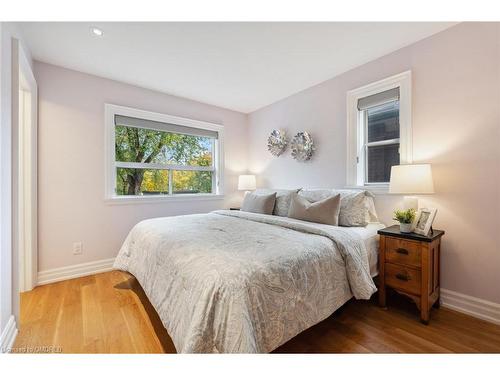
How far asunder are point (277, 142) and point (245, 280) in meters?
2.76

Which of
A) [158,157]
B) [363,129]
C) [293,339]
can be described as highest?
[363,129]

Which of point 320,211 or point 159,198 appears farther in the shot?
point 159,198

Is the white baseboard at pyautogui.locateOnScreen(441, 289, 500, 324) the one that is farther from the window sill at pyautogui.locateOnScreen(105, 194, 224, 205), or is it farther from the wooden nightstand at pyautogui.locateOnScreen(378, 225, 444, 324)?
the window sill at pyautogui.locateOnScreen(105, 194, 224, 205)

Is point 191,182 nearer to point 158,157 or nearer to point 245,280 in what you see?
point 158,157

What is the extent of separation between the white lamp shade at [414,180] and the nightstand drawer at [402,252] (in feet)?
1.37

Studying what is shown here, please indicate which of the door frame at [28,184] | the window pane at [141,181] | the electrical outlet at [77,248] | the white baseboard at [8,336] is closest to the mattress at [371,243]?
the white baseboard at [8,336]

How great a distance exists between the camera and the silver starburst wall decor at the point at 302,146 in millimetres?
3041

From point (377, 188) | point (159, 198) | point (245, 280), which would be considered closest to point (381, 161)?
point (377, 188)

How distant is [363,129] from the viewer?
2609 mm

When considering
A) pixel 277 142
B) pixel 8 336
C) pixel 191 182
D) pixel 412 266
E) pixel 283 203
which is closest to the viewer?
pixel 8 336

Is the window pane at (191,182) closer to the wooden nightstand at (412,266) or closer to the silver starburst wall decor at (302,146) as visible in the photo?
A: the silver starburst wall decor at (302,146)

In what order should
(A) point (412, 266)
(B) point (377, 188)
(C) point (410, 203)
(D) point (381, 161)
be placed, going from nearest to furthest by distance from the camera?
1. (A) point (412, 266)
2. (C) point (410, 203)
3. (B) point (377, 188)
4. (D) point (381, 161)

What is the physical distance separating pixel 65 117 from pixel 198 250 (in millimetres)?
2435
